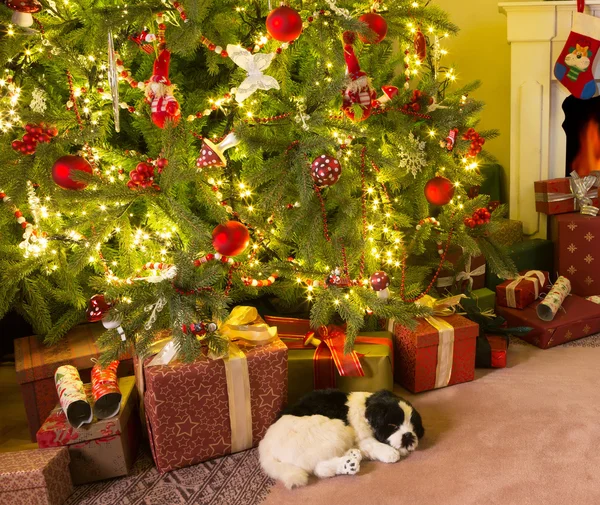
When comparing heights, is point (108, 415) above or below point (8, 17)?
below

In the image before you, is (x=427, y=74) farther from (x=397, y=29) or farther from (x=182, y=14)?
(x=182, y=14)

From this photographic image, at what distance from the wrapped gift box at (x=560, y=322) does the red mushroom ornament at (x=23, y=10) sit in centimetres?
187

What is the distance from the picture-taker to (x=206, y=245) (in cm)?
161

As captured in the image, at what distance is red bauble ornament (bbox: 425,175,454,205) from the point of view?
1.96 m

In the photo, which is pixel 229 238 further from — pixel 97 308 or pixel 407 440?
pixel 407 440

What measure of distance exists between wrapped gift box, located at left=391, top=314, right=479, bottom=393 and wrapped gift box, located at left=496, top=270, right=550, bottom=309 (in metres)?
0.47

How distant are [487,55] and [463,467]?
2.35 meters

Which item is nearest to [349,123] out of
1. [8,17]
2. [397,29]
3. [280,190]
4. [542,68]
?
[280,190]

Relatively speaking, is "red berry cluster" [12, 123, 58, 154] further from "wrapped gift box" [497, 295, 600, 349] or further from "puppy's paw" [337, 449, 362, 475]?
"wrapped gift box" [497, 295, 600, 349]

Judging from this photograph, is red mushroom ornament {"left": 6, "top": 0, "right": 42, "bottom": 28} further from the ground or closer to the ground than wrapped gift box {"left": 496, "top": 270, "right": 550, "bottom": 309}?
further from the ground

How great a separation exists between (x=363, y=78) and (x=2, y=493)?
4.56 ft

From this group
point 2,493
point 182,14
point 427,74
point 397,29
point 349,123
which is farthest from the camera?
point 427,74

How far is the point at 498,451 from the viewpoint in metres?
1.61

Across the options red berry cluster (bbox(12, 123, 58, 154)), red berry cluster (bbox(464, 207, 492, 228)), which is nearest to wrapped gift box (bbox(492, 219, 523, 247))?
red berry cluster (bbox(464, 207, 492, 228))
